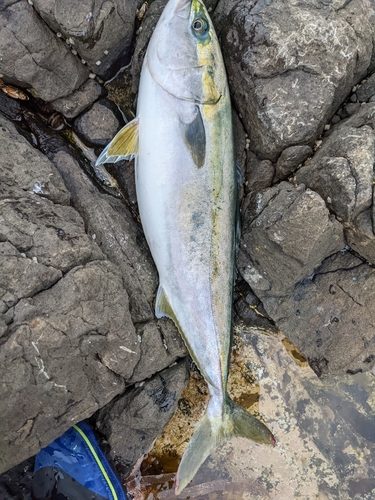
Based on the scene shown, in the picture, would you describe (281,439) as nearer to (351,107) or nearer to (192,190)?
(192,190)

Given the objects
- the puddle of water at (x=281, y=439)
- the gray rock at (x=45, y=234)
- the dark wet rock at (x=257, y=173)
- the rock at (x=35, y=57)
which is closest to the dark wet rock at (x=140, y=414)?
the puddle of water at (x=281, y=439)

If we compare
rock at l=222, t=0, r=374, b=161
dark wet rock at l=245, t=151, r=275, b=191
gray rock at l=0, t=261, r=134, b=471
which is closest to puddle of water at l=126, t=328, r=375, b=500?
gray rock at l=0, t=261, r=134, b=471

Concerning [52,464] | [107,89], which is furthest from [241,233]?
[52,464]

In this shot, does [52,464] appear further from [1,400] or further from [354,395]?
[354,395]

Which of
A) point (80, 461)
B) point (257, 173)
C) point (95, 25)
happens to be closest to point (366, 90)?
point (257, 173)

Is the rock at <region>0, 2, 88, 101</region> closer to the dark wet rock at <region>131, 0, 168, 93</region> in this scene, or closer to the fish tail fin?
the dark wet rock at <region>131, 0, 168, 93</region>
